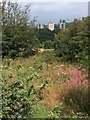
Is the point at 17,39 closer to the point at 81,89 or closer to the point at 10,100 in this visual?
the point at 81,89

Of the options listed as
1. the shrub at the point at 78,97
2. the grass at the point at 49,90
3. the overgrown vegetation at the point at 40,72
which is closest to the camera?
the overgrown vegetation at the point at 40,72

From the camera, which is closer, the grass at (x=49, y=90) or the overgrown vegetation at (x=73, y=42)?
the grass at (x=49, y=90)

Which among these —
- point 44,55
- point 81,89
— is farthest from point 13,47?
point 81,89

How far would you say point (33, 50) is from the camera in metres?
20.3

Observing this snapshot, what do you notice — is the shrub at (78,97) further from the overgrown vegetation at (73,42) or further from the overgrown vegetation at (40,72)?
the overgrown vegetation at (73,42)

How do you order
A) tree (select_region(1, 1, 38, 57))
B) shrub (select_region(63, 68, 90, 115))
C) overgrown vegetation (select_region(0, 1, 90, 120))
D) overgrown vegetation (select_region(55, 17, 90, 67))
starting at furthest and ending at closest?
tree (select_region(1, 1, 38, 57)), overgrown vegetation (select_region(55, 17, 90, 67)), shrub (select_region(63, 68, 90, 115)), overgrown vegetation (select_region(0, 1, 90, 120))

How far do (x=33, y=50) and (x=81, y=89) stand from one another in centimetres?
1219

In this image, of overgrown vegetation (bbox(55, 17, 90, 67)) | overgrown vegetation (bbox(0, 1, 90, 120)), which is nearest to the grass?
overgrown vegetation (bbox(0, 1, 90, 120))

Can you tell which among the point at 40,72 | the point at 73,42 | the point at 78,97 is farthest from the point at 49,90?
the point at 73,42

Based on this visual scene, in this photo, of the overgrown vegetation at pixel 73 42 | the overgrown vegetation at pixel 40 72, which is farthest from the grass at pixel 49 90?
the overgrown vegetation at pixel 73 42

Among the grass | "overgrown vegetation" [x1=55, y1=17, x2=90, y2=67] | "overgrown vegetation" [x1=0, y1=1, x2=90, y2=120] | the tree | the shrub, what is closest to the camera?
"overgrown vegetation" [x1=0, y1=1, x2=90, y2=120]

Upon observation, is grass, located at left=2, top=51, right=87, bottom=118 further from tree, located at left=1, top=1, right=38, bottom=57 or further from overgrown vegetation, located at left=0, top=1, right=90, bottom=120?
tree, located at left=1, top=1, right=38, bottom=57

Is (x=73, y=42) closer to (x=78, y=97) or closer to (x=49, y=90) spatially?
(x=49, y=90)

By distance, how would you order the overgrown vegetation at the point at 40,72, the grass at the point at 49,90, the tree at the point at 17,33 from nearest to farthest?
the overgrown vegetation at the point at 40,72, the grass at the point at 49,90, the tree at the point at 17,33
